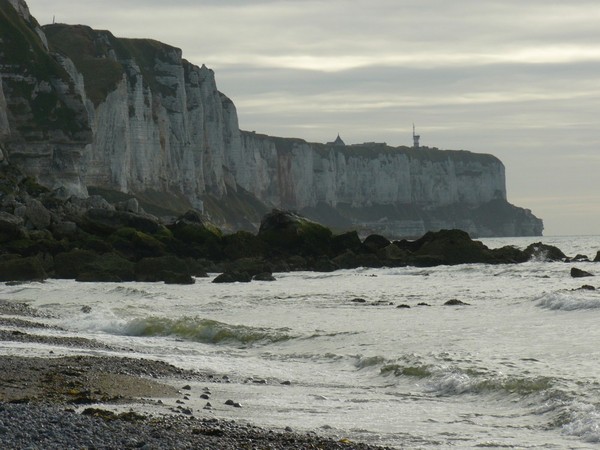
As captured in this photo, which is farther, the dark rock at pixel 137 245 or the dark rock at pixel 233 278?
the dark rock at pixel 137 245

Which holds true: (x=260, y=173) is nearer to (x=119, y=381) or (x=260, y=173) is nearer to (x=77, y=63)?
(x=77, y=63)

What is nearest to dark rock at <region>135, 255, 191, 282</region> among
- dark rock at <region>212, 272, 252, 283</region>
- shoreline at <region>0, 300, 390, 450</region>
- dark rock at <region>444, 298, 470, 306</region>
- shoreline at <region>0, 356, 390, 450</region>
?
dark rock at <region>212, 272, 252, 283</region>

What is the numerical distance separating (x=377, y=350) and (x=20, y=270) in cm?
2294

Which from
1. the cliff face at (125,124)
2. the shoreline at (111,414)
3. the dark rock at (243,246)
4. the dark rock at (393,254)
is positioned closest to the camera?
the shoreline at (111,414)

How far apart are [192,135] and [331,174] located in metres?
67.4

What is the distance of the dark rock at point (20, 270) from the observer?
3844 centimetres

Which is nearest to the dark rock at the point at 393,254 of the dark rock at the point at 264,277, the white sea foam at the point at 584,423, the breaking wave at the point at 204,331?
the dark rock at the point at 264,277

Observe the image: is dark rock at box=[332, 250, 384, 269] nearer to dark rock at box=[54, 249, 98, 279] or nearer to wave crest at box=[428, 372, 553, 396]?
dark rock at box=[54, 249, 98, 279]

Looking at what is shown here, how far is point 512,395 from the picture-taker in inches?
547

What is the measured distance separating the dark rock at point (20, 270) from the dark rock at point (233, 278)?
256 inches

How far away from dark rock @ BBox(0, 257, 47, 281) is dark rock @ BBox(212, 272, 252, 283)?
651 centimetres

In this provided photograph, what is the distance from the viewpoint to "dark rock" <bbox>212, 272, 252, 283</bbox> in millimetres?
39031

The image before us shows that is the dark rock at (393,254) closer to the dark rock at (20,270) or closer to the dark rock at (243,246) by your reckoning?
the dark rock at (243,246)

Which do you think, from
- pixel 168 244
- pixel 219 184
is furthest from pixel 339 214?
pixel 168 244
